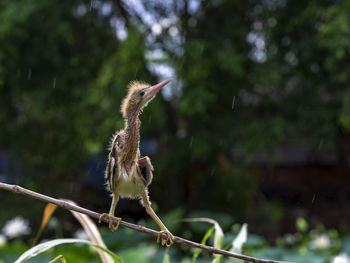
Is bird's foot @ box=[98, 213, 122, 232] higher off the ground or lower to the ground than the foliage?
higher

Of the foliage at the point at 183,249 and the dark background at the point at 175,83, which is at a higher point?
the dark background at the point at 175,83

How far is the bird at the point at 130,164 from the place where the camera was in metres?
0.91

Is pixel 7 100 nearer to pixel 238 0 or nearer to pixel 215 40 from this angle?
pixel 215 40

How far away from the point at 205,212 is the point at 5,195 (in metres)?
3.16

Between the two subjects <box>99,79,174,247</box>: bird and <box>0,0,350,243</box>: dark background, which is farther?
<box>0,0,350,243</box>: dark background

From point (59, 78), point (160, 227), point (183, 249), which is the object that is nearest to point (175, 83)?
point (59, 78)

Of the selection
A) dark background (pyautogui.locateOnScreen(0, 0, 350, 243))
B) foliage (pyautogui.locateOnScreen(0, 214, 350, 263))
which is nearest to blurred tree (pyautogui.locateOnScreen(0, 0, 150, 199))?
dark background (pyautogui.locateOnScreen(0, 0, 350, 243))

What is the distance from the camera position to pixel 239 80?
20.3 feet

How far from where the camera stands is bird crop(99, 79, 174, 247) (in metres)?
0.91

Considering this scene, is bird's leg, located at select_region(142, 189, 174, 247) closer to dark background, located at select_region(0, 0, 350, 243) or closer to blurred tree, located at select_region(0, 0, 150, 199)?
dark background, located at select_region(0, 0, 350, 243)

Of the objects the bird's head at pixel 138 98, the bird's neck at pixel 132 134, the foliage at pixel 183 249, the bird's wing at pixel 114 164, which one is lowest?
the foliage at pixel 183 249

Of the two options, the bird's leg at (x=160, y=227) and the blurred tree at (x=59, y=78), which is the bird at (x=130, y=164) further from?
the blurred tree at (x=59, y=78)

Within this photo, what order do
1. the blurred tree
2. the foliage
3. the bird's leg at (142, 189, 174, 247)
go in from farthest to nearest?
the blurred tree < the foliage < the bird's leg at (142, 189, 174, 247)

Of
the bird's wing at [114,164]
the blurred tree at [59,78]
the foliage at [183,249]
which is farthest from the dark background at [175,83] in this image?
the bird's wing at [114,164]
